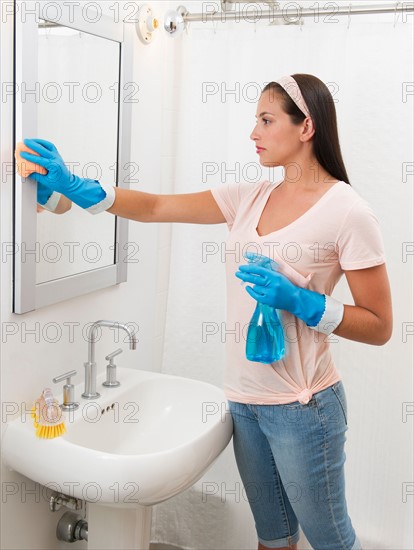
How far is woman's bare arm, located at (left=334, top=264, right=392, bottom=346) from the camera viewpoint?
149 centimetres

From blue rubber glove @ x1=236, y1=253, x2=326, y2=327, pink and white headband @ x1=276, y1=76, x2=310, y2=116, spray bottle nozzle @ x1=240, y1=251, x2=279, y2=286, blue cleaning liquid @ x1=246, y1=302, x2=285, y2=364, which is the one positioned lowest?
blue cleaning liquid @ x1=246, y1=302, x2=285, y2=364

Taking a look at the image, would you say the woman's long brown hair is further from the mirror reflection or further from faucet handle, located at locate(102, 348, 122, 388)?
faucet handle, located at locate(102, 348, 122, 388)

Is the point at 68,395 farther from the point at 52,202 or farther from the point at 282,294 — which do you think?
the point at 282,294

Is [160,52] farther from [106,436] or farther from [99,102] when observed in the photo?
[106,436]

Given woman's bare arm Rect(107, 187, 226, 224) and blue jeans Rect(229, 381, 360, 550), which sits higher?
woman's bare arm Rect(107, 187, 226, 224)

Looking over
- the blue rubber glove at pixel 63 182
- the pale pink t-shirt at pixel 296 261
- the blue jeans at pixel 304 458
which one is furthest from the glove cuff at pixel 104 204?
the blue jeans at pixel 304 458

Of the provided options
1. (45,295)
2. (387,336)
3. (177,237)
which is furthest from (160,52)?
(387,336)

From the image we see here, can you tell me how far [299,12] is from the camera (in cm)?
181

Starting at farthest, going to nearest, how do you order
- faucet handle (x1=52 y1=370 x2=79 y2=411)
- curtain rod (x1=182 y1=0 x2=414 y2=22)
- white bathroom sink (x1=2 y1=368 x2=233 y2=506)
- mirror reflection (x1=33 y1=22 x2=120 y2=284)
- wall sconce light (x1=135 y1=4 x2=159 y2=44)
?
wall sconce light (x1=135 y1=4 x2=159 y2=44)
curtain rod (x1=182 y1=0 x2=414 y2=22)
faucet handle (x1=52 y1=370 x2=79 y2=411)
mirror reflection (x1=33 y1=22 x2=120 y2=284)
white bathroom sink (x1=2 y1=368 x2=233 y2=506)

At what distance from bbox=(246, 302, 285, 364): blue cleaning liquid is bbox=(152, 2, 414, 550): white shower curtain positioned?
14 centimetres

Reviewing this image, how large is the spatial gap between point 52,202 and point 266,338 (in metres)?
0.59

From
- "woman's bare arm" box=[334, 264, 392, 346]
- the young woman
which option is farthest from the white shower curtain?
"woman's bare arm" box=[334, 264, 392, 346]

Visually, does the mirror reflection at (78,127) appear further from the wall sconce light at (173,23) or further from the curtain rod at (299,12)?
the curtain rod at (299,12)

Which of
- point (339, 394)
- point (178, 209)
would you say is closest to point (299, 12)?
point (178, 209)
